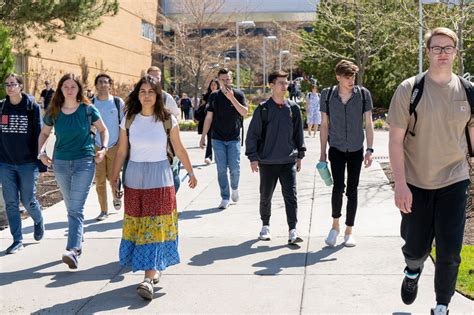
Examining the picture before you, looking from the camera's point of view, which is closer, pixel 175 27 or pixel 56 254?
pixel 56 254

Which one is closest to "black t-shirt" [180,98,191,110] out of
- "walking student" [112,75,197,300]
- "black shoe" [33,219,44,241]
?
"black shoe" [33,219,44,241]

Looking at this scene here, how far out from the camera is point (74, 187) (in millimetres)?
6621

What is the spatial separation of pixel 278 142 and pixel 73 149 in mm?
2095

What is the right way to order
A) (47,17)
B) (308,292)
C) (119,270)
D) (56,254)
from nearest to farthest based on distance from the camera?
(308,292), (119,270), (56,254), (47,17)

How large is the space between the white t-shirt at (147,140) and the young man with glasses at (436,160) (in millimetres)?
2027

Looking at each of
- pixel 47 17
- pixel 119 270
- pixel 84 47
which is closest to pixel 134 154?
pixel 119 270

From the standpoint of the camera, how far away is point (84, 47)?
37688 millimetres

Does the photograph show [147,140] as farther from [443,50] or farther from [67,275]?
[443,50]

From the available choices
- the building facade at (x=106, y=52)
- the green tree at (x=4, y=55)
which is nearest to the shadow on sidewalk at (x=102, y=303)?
the green tree at (x=4, y=55)

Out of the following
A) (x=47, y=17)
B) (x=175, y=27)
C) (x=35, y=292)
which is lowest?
(x=35, y=292)

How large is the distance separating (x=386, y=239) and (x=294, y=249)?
1024 millimetres

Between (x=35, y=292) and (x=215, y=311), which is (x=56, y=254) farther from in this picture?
(x=215, y=311)

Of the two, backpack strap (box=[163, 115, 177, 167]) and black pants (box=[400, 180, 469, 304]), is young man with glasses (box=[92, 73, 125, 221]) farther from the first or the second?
black pants (box=[400, 180, 469, 304])

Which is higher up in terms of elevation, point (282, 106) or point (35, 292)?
point (282, 106)
